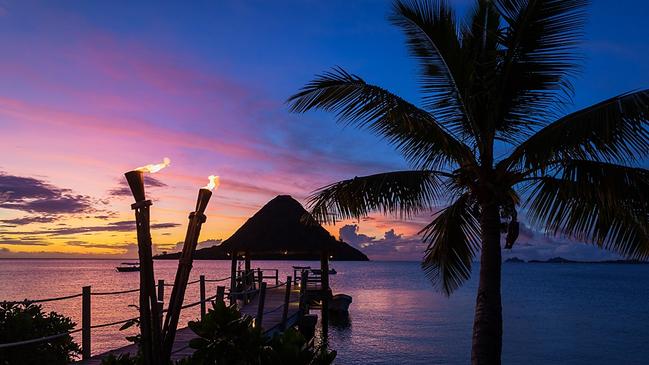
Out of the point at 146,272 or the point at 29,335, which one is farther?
the point at 29,335

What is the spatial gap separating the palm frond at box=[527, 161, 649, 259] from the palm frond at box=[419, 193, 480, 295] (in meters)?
1.41

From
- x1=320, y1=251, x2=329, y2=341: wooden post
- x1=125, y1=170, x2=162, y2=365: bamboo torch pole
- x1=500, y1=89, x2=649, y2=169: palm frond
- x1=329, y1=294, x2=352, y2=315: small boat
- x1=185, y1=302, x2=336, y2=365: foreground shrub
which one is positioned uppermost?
x1=500, y1=89, x2=649, y2=169: palm frond

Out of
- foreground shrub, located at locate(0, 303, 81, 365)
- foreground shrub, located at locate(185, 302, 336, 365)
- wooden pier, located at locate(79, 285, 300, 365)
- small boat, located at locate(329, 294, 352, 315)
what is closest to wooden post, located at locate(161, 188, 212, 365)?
foreground shrub, located at locate(185, 302, 336, 365)

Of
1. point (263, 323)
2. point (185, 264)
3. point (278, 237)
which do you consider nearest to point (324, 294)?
point (278, 237)

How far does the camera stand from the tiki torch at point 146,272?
372 cm

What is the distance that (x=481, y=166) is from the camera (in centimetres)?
869

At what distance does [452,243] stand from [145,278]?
764cm

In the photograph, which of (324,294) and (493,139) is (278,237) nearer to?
(324,294)

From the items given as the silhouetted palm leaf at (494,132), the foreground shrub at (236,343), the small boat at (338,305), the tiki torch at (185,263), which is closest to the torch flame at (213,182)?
the tiki torch at (185,263)

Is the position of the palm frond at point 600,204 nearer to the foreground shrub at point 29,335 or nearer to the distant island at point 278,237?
the foreground shrub at point 29,335

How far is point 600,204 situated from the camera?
8.16 m

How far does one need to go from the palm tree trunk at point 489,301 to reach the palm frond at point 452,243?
117 cm

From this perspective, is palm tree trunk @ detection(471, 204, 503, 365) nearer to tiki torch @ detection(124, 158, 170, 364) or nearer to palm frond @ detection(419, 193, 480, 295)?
palm frond @ detection(419, 193, 480, 295)

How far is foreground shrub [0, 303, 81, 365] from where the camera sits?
785 cm
